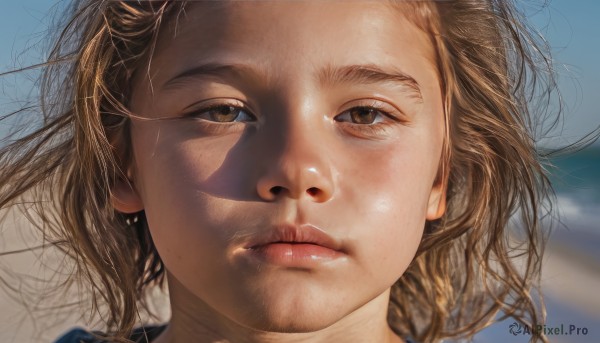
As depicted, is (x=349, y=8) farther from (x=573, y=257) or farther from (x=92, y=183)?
(x=573, y=257)

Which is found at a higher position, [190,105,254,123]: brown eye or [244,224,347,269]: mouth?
[190,105,254,123]: brown eye

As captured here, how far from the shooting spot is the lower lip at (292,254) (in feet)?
5.35

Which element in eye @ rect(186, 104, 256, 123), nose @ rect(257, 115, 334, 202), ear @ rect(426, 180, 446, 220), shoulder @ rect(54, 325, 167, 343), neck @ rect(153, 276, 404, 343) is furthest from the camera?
shoulder @ rect(54, 325, 167, 343)

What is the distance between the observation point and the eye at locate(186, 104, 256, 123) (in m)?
1.74

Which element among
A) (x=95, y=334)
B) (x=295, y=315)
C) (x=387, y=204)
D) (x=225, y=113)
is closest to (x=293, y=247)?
(x=295, y=315)

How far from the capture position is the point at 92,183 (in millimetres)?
2129

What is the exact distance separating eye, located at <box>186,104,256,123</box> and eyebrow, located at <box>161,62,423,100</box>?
0.24ft

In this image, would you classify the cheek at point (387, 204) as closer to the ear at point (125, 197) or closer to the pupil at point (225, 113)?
the pupil at point (225, 113)

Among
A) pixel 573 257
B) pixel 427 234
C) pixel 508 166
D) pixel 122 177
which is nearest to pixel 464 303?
pixel 427 234

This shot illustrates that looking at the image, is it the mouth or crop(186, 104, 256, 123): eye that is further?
crop(186, 104, 256, 123): eye

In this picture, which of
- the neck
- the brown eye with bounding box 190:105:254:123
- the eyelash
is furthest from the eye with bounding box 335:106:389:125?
the neck

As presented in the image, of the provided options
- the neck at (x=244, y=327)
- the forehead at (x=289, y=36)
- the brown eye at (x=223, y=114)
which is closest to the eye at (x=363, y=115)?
the forehead at (x=289, y=36)

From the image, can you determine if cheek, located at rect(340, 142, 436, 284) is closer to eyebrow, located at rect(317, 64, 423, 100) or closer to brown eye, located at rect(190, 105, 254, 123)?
eyebrow, located at rect(317, 64, 423, 100)

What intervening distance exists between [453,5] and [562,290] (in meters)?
2.49
